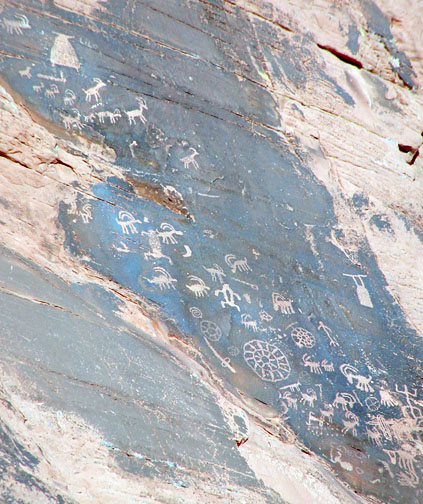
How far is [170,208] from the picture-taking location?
244 cm

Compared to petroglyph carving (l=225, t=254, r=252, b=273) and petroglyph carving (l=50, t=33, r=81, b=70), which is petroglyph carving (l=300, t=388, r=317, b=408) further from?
petroglyph carving (l=50, t=33, r=81, b=70)

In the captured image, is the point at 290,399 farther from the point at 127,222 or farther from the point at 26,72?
the point at 26,72

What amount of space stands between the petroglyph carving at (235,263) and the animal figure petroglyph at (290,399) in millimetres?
700

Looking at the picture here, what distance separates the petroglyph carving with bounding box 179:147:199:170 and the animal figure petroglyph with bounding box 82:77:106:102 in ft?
1.78

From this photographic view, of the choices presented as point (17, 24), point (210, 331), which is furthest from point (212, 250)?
point (17, 24)

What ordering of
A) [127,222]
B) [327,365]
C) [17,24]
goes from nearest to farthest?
[17,24] < [127,222] < [327,365]

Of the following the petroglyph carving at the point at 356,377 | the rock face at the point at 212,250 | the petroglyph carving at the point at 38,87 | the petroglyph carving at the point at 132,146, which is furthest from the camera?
the petroglyph carving at the point at 356,377

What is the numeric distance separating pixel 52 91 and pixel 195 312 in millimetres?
1359

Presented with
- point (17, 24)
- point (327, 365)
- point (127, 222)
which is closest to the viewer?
point (17, 24)

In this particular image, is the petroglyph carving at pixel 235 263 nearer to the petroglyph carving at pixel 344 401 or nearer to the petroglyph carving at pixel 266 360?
the petroglyph carving at pixel 266 360

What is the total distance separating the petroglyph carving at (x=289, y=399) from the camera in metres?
2.43

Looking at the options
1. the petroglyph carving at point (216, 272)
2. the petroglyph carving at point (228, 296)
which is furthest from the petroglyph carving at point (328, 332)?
the petroglyph carving at point (216, 272)

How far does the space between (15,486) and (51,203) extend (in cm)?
131

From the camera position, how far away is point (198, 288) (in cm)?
242
